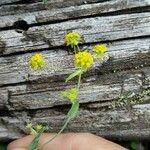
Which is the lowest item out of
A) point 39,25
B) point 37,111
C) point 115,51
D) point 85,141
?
point 85,141

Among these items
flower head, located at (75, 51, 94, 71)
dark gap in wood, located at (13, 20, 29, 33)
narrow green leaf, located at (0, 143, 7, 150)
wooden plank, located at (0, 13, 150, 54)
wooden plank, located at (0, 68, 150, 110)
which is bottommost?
narrow green leaf, located at (0, 143, 7, 150)

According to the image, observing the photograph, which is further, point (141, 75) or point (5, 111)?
point (5, 111)

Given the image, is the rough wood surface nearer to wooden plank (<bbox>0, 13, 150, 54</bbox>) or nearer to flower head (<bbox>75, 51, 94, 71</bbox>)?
wooden plank (<bbox>0, 13, 150, 54</bbox>)

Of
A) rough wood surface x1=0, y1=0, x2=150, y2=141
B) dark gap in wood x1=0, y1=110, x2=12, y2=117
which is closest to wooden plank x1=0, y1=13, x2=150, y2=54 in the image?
rough wood surface x1=0, y1=0, x2=150, y2=141

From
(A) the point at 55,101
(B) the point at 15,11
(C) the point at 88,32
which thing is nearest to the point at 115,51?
(C) the point at 88,32

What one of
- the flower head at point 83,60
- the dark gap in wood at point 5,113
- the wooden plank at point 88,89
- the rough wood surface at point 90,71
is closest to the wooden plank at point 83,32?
the rough wood surface at point 90,71

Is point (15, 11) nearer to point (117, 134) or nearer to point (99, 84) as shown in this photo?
point (99, 84)

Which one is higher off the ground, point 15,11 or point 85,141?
point 15,11

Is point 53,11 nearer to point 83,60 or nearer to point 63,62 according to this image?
point 63,62
